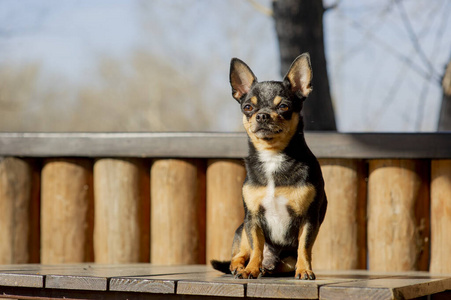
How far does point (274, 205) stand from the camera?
3.46 m

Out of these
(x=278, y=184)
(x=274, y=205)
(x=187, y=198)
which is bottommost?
(x=274, y=205)

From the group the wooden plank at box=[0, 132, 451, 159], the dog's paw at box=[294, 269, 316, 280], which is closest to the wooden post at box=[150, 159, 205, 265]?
the wooden plank at box=[0, 132, 451, 159]

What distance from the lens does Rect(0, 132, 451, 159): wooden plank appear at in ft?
15.1

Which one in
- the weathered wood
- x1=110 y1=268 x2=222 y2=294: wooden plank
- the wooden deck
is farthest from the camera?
the weathered wood

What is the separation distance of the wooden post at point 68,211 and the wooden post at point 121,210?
0.40 feet

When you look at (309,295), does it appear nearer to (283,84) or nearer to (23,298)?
(283,84)

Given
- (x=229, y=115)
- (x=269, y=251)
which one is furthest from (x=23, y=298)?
(x=229, y=115)

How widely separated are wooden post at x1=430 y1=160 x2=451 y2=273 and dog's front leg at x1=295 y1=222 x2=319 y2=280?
1571 millimetres

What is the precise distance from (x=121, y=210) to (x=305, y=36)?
2.03 m

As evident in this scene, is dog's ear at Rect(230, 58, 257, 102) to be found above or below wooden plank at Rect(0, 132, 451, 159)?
above

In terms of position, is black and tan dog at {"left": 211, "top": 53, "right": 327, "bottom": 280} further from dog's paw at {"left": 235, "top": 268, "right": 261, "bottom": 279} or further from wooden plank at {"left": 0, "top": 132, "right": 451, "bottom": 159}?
wooden plank at {"left": 0, "top": 132, "right": 451, "bottom": 159}

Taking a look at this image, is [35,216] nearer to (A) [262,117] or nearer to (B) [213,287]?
(B) [213,287]

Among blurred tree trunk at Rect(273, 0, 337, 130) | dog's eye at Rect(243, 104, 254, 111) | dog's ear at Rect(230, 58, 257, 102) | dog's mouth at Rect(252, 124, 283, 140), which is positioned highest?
blurred tree trunk at Rect(273, 0, 337, 130)

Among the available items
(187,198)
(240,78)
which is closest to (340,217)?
(187,198)
